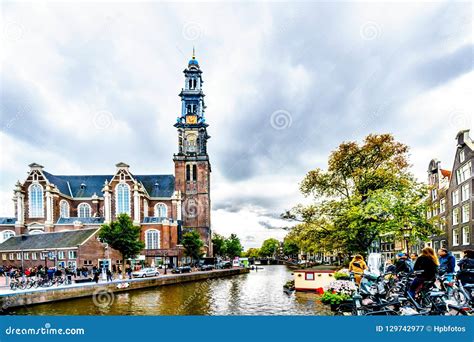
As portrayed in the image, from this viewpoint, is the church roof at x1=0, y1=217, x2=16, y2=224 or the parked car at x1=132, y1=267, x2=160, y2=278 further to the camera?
the parked car at x1=132, y1=267, x2=160, y2=278

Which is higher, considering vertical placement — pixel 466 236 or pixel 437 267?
pixel 466 236

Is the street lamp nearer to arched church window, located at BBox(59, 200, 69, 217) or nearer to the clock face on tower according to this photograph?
the clock face on tower

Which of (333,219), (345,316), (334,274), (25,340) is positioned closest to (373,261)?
(334,274)

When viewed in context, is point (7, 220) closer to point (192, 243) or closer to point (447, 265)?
point (447, 265)

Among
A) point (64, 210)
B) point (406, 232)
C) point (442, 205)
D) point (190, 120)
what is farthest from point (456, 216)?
point (64, 210)

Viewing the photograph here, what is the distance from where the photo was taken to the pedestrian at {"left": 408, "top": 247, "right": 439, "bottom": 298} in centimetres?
393

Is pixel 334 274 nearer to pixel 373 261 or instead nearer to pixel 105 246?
pixel 373 261

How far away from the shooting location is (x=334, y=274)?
23.4 ft

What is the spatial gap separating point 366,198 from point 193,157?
853 cm

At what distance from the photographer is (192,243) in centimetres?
2217

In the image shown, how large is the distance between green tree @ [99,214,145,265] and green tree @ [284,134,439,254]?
28.7 feet

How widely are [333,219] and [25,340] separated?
5304 millimetres

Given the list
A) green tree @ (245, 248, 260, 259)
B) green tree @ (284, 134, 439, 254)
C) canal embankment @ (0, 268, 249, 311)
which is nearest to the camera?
green tree @ (284, 134, 439, 254)

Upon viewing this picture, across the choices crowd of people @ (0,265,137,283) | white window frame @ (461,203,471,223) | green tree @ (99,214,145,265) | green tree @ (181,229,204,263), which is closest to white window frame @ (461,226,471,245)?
white window frame @ (461,203,471,223)
